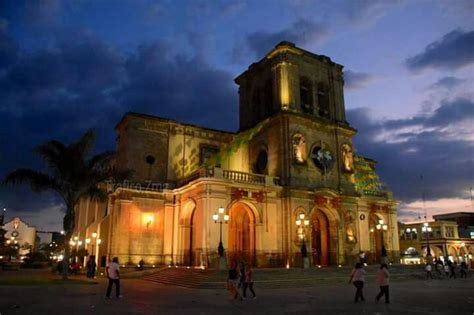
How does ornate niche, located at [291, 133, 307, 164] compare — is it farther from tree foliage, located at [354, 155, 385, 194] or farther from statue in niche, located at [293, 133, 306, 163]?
tree foliage, located at [354, 155, 385, 194]

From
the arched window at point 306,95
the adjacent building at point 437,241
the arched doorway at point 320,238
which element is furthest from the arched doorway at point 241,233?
the adjacent building at point 437,241

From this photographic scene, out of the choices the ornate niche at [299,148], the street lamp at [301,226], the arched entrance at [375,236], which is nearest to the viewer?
the street lamp at [301,226]

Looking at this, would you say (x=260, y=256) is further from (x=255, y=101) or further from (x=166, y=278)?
(x=255, y=101)

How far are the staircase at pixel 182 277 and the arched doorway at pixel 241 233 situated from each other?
5.73m

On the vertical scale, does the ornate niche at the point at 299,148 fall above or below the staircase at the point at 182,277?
above

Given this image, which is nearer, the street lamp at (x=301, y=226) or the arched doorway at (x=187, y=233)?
the street lamp at (x=301, y=226)

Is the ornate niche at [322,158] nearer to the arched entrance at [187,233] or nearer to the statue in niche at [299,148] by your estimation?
the statue in niche at [299,148]

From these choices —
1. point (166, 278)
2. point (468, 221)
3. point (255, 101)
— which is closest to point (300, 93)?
point (255, 101)

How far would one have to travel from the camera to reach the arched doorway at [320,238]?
102ft

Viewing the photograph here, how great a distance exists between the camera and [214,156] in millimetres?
34438

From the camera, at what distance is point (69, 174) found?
2205 centimetres

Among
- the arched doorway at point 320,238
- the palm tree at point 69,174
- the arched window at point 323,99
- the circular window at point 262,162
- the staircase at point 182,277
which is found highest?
the arched window at point 323,99

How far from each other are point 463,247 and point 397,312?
6028 cm

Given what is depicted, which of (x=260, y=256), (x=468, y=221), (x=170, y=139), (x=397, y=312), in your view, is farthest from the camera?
(x=468, y=221)
